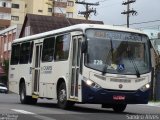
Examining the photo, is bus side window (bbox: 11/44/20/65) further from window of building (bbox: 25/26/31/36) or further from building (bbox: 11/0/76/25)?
building (bbox: 11/0/76/25)

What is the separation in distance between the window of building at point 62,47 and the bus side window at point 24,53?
3.81 meters

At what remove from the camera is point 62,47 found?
20469 mm

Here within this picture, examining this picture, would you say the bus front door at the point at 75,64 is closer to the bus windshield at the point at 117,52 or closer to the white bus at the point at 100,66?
the white bus at the point at 100,66

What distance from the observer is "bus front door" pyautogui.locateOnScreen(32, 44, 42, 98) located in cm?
2312

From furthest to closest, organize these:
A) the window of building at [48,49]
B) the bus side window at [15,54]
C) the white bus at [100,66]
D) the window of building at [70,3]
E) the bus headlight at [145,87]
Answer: the window of building at [70,3], the bus side window at [15,54], the window of building at [48,49], the bus headlight at [145,87], the white bus at [100,66]

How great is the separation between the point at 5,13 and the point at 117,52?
87.0m

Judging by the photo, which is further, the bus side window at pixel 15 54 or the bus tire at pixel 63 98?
the bus side window at pixel 15 54

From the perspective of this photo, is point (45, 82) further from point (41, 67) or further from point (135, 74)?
point (135, 74)

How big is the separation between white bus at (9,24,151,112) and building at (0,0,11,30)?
83465 millimetres

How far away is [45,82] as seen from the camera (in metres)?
22.1

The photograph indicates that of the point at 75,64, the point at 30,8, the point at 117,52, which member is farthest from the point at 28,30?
the point at 117,52

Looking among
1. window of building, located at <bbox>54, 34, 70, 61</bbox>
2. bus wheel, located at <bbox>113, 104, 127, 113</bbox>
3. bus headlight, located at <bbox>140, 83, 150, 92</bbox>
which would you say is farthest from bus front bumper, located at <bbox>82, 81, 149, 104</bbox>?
window of building, located at <bbox>54, 34, 70, 61</bbox>

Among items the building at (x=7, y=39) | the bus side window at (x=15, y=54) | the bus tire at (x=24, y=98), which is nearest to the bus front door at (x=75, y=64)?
the bus tire at (x=24, y=98)

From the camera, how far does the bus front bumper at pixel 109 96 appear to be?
18.2m
